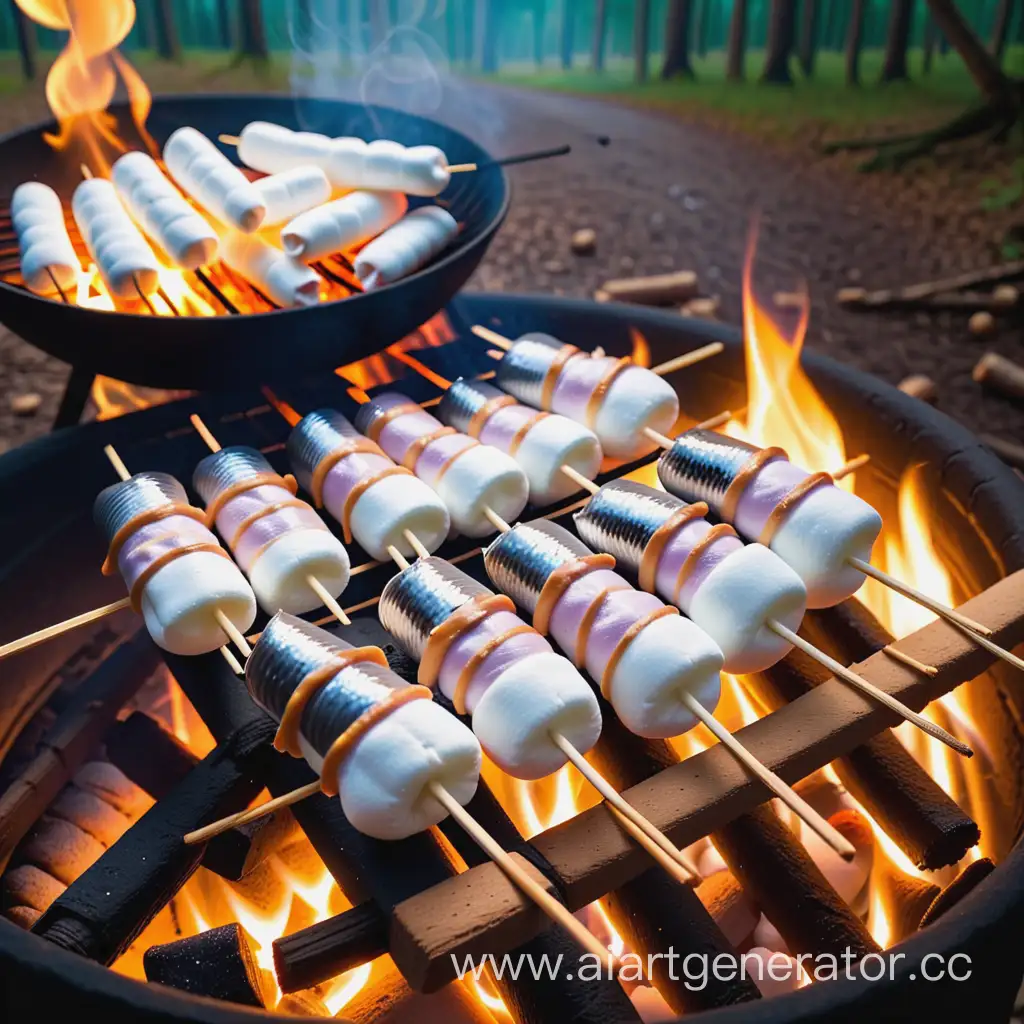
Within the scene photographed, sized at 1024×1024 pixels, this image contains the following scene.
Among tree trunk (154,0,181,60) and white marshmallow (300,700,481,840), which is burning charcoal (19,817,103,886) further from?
tree trunk (154,0,181,60)

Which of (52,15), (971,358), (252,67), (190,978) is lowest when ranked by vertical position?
(971,358)

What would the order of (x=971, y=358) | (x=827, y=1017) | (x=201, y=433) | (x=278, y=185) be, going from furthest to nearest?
(x=971, y=358)
(x=278, y=185)
(x=201, y=433)
(x=827, y=1017)

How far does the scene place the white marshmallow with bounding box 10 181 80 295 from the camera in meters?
2.53

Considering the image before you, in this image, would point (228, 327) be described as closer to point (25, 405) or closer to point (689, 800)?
point (689, 800)

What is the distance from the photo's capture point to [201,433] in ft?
8.30

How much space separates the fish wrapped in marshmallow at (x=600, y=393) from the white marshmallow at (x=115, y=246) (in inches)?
38.3

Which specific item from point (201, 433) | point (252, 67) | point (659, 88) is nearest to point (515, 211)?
point (659, 88)

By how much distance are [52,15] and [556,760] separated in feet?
12.1

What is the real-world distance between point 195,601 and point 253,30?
206 inches

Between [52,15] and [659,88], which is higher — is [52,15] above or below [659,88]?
above

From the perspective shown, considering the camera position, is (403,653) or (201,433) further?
(201,433)

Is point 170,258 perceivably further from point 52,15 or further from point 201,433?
point 52,15

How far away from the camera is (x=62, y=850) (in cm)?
240

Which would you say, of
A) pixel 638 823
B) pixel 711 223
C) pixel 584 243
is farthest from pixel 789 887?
pixel 711 223
